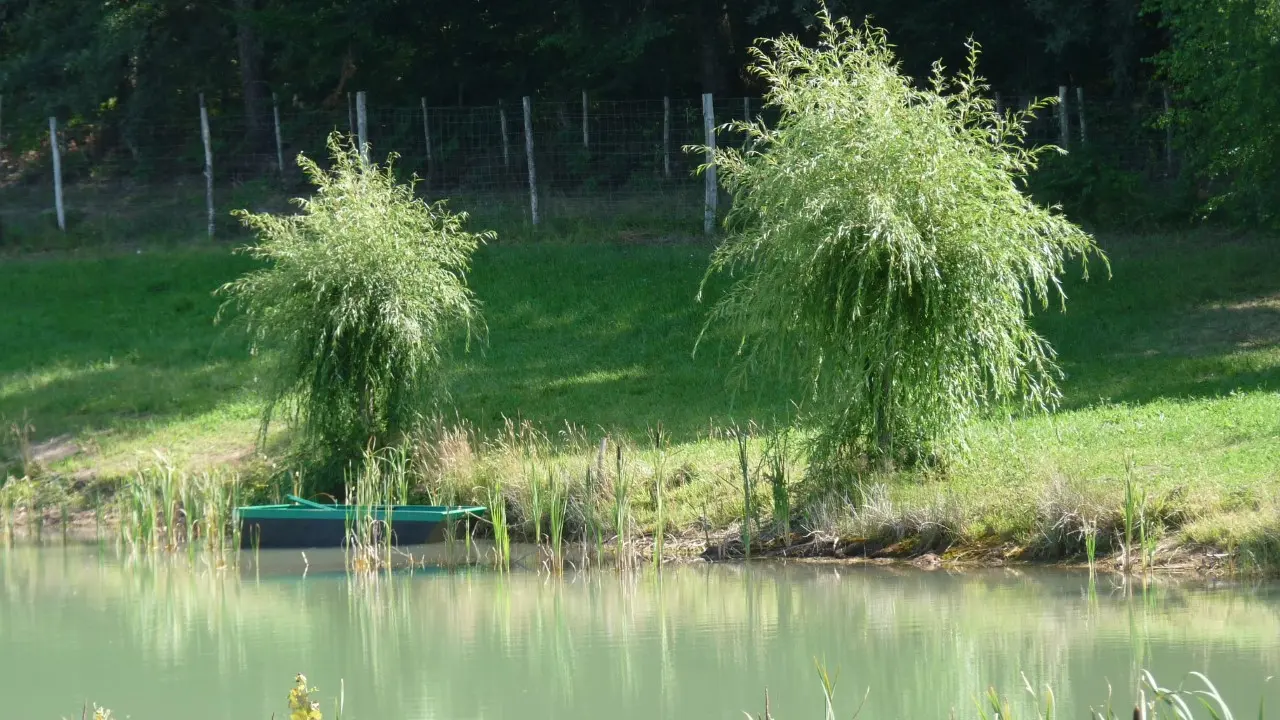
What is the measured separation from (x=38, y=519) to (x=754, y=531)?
337 inches

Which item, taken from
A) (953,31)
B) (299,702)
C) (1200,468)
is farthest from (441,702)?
Answer: (953,31)

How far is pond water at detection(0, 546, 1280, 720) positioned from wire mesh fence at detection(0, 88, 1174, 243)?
13376mm

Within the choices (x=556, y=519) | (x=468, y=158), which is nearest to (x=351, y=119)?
(x=468, y=158)

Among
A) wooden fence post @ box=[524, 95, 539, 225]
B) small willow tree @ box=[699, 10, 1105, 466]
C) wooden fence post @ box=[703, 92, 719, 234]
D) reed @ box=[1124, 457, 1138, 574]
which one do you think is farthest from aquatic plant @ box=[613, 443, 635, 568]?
wooden fence post @ box=[524, 95, 539, 225]

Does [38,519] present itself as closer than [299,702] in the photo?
No

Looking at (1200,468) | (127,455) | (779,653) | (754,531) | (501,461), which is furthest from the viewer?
(127,455)

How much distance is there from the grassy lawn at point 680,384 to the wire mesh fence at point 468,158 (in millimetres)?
1976

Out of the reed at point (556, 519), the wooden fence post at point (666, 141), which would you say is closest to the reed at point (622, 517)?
the reed at point (556, 519)

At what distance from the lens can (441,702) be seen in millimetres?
9352

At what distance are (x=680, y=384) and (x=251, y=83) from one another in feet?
57.1

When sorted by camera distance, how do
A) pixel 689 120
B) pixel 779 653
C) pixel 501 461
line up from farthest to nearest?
1. pixel 689 120
2. pixel 501 461
3. pixel 779 653

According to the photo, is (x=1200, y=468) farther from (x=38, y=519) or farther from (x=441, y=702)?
(x=38, y=519)

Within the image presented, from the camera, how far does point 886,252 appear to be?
44.1 ft

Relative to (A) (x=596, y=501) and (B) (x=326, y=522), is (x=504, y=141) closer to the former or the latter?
(B) (x=326, y=522)
